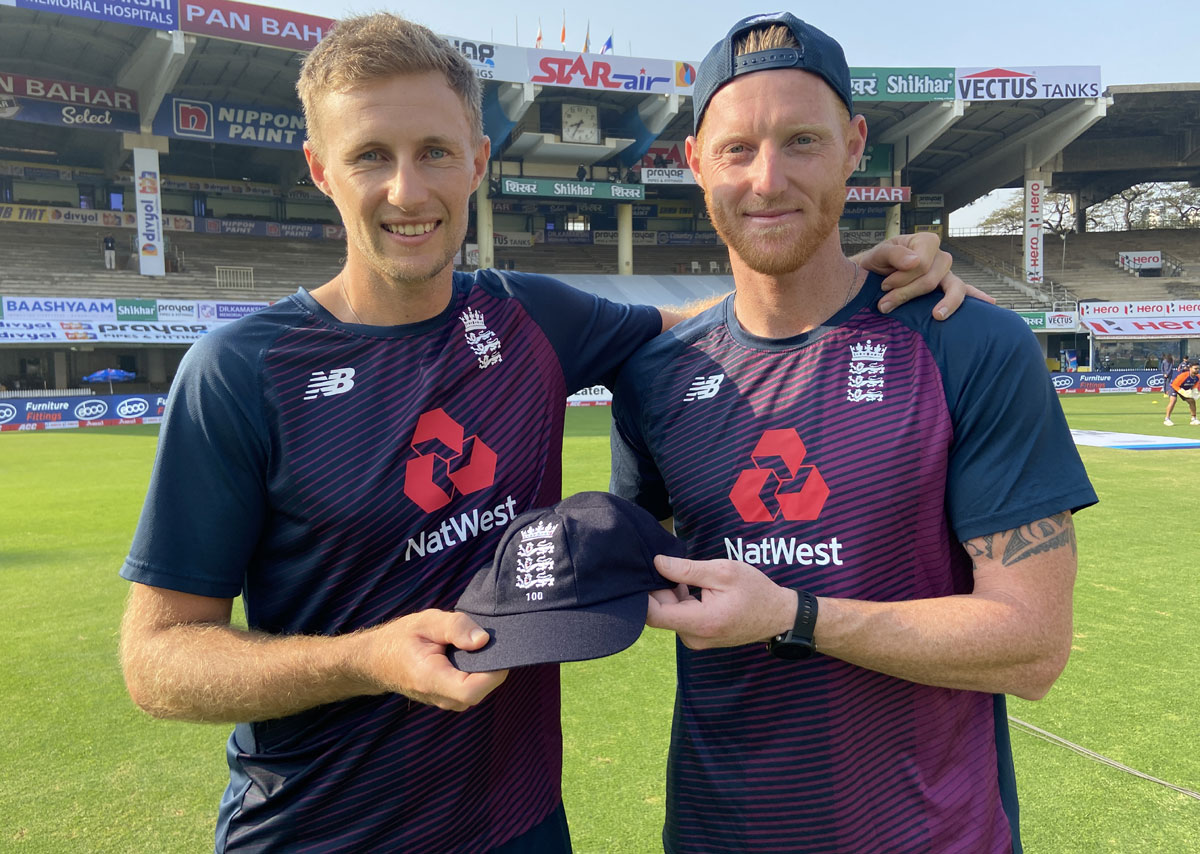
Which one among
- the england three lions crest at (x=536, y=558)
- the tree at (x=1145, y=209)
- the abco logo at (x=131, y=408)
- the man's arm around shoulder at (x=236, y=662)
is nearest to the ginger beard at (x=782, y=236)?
the england three lions crest at (x=536, y=558)

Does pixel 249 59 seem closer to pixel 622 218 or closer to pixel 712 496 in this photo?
pixel 622 218

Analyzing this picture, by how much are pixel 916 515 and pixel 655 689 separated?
303cm

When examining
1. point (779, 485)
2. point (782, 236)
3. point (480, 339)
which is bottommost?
point (779, 485)

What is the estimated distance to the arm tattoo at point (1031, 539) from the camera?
1768mm

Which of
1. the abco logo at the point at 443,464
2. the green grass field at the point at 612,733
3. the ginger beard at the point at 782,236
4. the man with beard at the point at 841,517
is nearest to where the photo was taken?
the man with beard at the point at 841,517

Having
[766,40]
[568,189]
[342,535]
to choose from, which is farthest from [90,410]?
[766,40]

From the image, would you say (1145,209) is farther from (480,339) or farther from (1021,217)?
(480,339)

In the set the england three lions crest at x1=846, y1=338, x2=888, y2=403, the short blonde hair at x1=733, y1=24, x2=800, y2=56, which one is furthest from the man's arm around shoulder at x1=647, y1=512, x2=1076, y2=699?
the short blonde hair at x1=733, y1=24, x2=800, y2=56

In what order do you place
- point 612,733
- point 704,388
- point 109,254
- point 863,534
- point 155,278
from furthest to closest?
point 109,254, point 155,278, point 612,733, point 704,388, point 863,534

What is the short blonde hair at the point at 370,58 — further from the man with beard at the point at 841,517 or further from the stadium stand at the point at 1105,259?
the stadium stand at the point at 1105,259

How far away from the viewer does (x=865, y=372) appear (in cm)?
198

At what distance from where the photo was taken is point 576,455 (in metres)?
13.8

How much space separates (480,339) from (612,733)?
260 centimetres

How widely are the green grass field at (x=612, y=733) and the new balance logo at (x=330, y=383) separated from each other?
2118 mm
